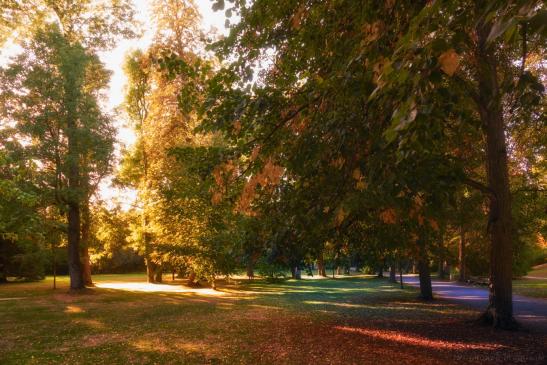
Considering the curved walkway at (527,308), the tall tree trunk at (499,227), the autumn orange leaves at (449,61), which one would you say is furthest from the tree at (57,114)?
the autumn orange leaves at (449,61)

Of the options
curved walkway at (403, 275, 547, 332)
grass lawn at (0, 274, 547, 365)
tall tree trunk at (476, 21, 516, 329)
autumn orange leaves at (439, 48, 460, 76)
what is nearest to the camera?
autumn orange leaves at (439, 48, 460, 76)

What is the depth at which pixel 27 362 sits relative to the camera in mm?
10078

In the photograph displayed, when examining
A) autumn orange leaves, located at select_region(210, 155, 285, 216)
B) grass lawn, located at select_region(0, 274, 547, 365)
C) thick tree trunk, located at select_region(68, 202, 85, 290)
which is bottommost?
grass lawn, located at select_region(0, 274, 547, 365)

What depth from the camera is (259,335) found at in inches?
512

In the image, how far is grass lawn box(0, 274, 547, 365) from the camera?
10.1m

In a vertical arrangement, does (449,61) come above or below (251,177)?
above

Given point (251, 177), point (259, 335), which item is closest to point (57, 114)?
point (259, 335)

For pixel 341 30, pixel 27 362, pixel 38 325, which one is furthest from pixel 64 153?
pixel 341 30

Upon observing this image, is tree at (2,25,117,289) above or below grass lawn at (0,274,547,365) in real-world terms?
above

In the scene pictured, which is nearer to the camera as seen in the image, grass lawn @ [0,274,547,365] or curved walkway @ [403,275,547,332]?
grass lawn @ [0,274,547,365]

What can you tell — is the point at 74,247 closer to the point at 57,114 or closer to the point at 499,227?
the point at 57,114

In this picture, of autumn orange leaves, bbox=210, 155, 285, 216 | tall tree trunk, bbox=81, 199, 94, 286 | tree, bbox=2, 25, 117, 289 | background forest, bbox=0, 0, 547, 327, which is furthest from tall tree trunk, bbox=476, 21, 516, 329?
tall tree trunk, bbox=81, 199, 94, 286

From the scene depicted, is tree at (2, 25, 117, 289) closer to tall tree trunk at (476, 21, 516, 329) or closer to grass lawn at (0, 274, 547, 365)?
grass lawn at (0, 274, 547, 365)

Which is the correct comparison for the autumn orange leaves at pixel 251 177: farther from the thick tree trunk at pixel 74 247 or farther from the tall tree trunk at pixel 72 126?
the thick tree trunk at pixel 74 247
